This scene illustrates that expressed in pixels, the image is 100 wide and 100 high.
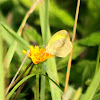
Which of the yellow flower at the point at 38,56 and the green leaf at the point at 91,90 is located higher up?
the yellow flower at the point at 38,56

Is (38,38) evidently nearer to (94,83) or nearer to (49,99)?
(49,99)

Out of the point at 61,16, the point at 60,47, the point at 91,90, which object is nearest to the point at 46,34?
the point at 60,47

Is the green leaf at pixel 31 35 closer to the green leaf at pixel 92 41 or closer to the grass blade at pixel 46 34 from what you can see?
the green leaf at pixel 92 41

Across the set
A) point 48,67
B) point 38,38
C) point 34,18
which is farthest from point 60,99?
point 34,18

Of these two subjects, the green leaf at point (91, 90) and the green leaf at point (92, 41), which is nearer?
the green leaf at point (91, 90)

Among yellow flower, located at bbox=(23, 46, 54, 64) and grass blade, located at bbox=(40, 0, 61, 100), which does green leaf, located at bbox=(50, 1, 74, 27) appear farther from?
yellow flower, located at bbox=(23, 46, 54, 64)

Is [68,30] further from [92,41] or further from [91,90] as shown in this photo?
[91,90]

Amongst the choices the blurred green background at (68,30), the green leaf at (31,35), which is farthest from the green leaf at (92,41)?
the green leaf at (31,35)

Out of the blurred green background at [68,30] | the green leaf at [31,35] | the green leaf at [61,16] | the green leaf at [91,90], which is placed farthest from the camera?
the green leaf at [61,16]
